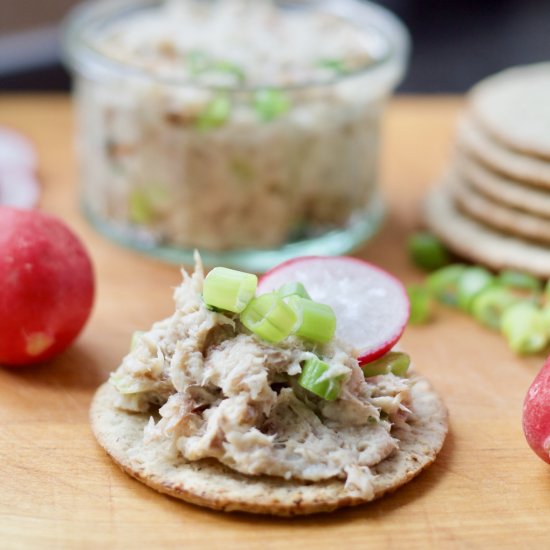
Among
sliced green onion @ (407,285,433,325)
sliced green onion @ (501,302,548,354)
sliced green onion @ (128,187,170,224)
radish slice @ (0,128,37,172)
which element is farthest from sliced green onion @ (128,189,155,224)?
sliced green onion @ (501,302,548,354)

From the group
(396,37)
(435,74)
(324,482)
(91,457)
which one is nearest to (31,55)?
(396,37)


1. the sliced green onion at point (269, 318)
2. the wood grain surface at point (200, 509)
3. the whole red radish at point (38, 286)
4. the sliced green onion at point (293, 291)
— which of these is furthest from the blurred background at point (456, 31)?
the sliced green onion at point (269, 318)

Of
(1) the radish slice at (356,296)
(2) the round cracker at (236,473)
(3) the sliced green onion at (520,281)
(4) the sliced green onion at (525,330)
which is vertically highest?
(1) the radish slice at (356,296)

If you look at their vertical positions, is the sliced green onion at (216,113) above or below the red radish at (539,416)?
above

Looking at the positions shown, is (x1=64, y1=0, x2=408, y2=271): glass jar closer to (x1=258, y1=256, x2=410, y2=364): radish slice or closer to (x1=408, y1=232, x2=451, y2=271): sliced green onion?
(x1=408, y1=232, x2=451, y2=271): sliced green onion

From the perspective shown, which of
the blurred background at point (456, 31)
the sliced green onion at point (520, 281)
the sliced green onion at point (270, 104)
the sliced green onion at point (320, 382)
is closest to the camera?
the sliced green onion at point (320, 382)

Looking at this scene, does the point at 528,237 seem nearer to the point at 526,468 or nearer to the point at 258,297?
the point at 526,468

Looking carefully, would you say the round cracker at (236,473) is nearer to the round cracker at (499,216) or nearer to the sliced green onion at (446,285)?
the sliced green onion at (446,285)
